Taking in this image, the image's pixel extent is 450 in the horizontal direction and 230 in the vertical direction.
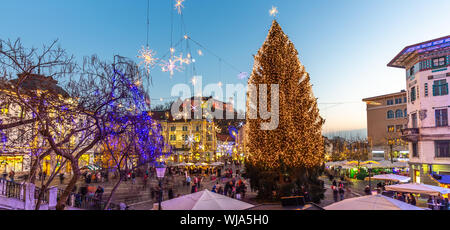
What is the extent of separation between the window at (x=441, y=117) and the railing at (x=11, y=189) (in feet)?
116

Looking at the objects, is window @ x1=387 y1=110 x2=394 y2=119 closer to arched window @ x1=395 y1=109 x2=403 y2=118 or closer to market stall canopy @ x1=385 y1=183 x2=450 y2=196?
arched window @ x1=395 y1=109 x2=403 y2=118

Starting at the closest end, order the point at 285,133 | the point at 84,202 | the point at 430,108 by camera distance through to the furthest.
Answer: the point at 84,202 → the point at 285,133 → the point at 430,108

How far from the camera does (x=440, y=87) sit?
28719mm

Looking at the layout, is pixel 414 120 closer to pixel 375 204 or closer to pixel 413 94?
pixel 413 94

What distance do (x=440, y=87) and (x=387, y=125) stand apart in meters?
37.5

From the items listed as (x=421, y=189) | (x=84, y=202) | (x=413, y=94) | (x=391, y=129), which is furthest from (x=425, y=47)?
(x=391, y=129)

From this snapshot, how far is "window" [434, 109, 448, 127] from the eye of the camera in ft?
93.9

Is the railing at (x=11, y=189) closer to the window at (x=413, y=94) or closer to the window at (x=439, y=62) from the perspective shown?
the window at (x=439, y=62)

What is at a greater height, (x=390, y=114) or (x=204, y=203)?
(x=390, y=114)

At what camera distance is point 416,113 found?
3133cm

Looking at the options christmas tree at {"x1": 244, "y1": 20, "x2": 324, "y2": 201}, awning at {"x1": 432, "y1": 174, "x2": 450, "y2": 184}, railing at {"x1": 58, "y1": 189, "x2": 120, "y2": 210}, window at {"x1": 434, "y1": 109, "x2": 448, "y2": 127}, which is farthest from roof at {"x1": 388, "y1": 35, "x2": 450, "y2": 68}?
railing at {"x1": 58, "y1": 189, "x2": 120, "y2": 210}

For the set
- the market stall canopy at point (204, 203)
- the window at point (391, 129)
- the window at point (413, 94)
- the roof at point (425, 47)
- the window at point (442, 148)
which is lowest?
the market stall canopy at point (204, 203)

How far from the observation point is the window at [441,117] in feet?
93.9

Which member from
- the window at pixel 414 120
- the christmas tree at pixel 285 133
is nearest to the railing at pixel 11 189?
the christmas tree at pixel 285 133
